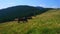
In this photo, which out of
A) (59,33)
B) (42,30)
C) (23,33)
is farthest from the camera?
(23,33)

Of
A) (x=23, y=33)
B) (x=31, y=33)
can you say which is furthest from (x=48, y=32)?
(x=23, y=33)

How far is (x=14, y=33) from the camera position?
44.2ft

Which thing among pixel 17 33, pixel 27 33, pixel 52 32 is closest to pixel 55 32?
pixel 52 32

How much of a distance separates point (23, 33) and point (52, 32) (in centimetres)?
236

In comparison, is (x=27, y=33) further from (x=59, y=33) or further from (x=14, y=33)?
(x=59, y=33)

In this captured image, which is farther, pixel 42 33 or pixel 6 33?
pixel 6 33

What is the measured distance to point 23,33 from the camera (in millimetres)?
13000

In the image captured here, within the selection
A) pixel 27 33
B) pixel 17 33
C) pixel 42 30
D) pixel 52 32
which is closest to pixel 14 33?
pixel 17 33

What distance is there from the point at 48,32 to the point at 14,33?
2821 mm

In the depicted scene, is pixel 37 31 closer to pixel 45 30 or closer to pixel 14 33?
pixel 45 30

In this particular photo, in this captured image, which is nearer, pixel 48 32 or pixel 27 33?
pixel 48 32

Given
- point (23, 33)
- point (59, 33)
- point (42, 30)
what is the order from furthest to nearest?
point (23, 33)
point (42, 30)
point (59, 33)

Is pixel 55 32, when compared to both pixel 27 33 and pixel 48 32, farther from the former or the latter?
pixel 27 33

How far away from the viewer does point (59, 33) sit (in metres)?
11.3
